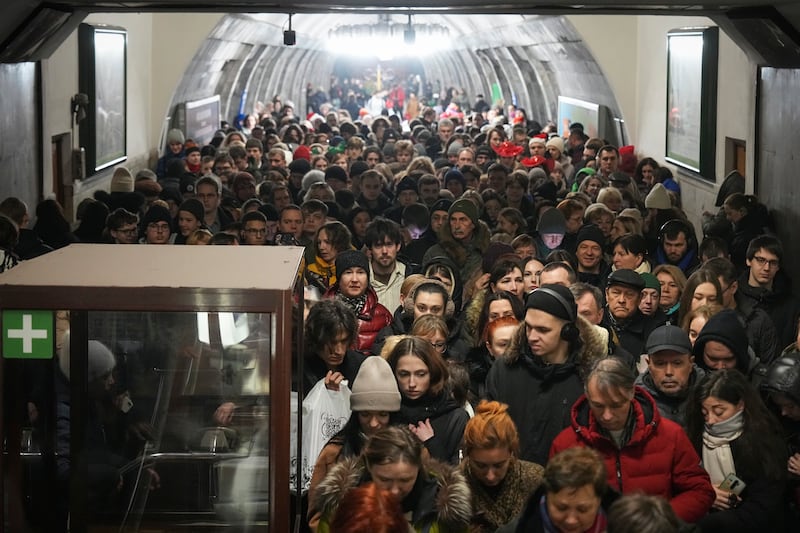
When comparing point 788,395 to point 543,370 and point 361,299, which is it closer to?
point 543,370

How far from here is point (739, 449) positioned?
530cm

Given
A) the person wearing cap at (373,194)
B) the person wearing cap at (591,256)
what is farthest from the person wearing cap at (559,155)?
the person wearing cap at (591,256)

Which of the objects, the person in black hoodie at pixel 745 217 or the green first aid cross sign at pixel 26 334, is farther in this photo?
the person in black hoodie at pixel 745 217

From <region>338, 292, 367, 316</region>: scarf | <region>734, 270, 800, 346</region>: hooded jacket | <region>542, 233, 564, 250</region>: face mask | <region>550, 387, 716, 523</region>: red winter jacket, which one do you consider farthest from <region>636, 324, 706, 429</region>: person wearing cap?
<region>542, 233, 564, 250</region>: face mask

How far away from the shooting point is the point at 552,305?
582 cm

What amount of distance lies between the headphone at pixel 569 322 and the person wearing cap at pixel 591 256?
128 inches

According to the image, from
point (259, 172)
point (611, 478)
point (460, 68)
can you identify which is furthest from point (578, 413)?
point (460, 68)

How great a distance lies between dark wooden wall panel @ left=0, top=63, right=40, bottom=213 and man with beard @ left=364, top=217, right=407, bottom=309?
475 cm

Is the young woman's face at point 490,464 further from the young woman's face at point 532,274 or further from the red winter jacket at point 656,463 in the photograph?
the young woman's face at point 532,274

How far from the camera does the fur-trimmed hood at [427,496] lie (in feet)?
14.8

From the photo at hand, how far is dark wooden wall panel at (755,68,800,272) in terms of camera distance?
1188 cm

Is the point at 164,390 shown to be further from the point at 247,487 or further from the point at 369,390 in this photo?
the point at 369,390

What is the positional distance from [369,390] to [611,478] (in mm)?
989

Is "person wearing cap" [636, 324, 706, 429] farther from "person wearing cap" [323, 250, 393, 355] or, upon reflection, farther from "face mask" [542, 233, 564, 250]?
"face mask" [542, 233, 564, 250]
